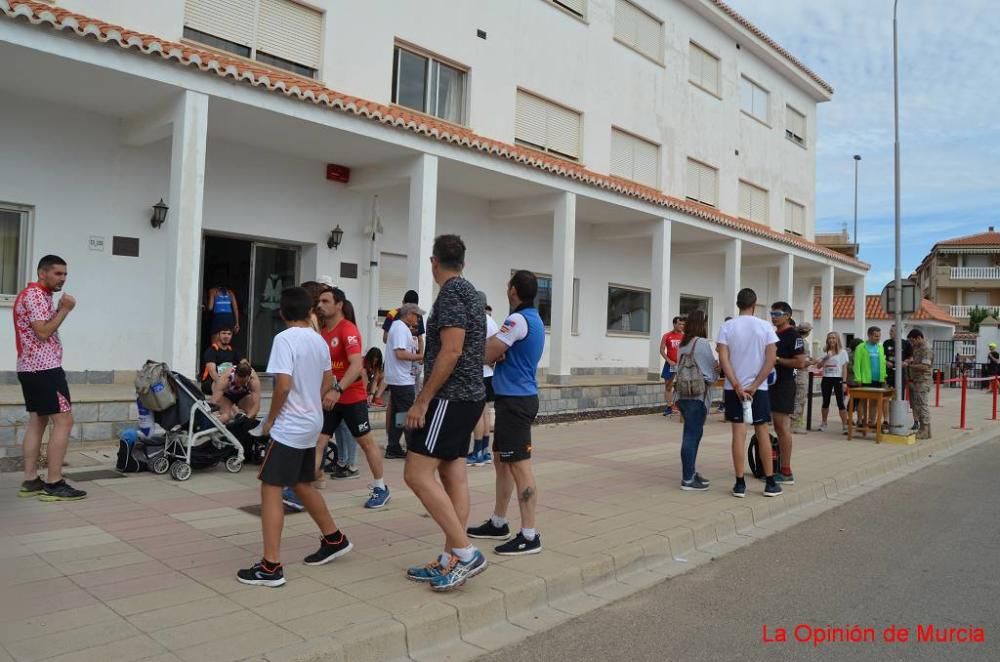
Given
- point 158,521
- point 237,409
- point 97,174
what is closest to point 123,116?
point 97,174

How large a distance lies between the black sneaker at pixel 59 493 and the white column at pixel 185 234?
2.45 m

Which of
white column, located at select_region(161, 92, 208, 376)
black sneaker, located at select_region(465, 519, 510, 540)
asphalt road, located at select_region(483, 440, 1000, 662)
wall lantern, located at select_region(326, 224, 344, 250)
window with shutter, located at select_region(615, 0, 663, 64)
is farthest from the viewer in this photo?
window with shutter, located at select_region(615, 0, 663, 64)

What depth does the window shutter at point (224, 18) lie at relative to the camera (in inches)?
421

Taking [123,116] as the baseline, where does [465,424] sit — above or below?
below

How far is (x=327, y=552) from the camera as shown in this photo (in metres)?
4.84

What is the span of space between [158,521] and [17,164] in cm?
617

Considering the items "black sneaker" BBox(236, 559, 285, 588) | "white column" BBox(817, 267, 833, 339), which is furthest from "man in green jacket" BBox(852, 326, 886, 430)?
"white column" BBox(817, 267, 833, 339)

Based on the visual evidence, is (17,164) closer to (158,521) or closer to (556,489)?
(158,521)

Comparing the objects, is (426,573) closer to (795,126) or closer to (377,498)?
(377,498)

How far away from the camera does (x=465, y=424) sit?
4.48 metres

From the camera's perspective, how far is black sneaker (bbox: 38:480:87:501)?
626 centimetres

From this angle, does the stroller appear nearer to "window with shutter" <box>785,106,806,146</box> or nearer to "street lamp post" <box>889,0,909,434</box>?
"street lamp post" <box>889,0,909,434</box>

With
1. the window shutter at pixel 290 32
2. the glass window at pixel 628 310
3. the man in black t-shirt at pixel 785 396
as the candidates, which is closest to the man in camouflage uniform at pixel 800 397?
the man in black t-shirt at pixel 785 396

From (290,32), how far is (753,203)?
16455 millimetres
